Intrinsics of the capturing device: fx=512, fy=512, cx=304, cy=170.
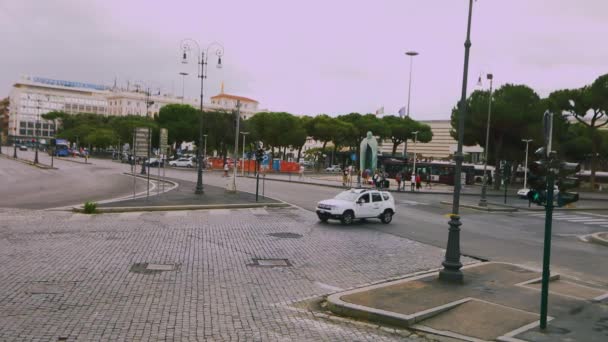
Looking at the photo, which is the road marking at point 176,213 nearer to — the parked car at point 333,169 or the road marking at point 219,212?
the road marking at point 219,212

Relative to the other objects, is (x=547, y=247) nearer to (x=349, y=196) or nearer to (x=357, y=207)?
(x=357, y=207)

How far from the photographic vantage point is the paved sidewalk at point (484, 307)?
862cm

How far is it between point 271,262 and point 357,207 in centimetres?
950

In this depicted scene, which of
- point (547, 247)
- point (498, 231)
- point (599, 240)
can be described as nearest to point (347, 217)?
point (498, 231)

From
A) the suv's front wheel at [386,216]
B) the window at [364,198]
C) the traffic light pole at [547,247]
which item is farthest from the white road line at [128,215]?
the traffic light pole at [547,247]

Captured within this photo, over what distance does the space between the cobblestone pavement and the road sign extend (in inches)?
266

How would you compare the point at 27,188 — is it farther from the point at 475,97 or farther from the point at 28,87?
the point at 28,87

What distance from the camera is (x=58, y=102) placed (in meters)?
178

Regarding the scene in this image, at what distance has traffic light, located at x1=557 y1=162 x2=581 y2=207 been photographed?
852cm

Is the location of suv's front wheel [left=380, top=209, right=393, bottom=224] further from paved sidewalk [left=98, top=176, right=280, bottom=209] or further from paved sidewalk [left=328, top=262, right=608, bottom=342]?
paved sidewalk [left=328, top=262, right=608, bottom=342]

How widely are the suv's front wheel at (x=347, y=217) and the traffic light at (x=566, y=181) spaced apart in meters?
13.6

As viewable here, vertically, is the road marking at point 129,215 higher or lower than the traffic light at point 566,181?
lower

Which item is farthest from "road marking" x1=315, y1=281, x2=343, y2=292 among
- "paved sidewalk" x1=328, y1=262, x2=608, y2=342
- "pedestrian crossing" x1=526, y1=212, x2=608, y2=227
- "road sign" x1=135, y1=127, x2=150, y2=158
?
"pedestrian crossing" x1=526, y1=212, x2=608, y2=227

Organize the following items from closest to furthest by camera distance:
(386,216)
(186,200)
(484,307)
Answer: (484,307)
(386,216)
(186,200)
